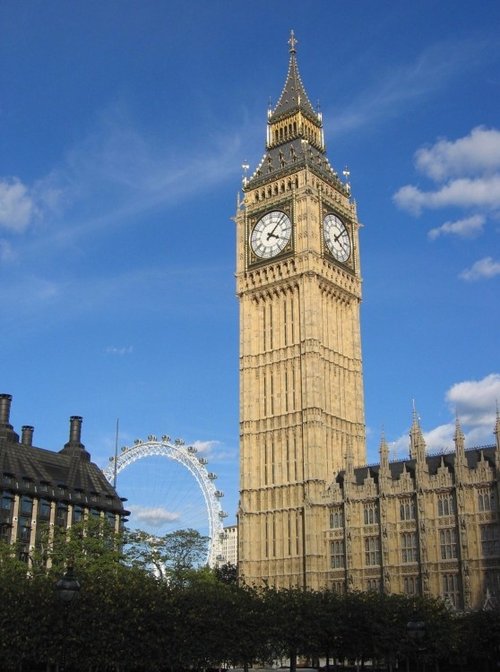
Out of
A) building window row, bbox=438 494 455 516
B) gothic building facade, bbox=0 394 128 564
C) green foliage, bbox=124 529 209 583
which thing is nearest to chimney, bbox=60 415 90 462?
gothic building facade, bbox=0 394 128 564

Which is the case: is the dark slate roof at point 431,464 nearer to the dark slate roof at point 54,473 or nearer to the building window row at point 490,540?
the building window row at point 490,540

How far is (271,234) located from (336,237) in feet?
26.7

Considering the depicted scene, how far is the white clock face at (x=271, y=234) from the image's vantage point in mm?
105125

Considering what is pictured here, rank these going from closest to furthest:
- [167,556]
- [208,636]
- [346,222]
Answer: [208,636]
[167,556]
[346,222]

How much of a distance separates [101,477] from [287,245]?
47941 mm

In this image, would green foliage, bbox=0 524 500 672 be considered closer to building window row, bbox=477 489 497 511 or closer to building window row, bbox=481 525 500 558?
building window row, bbox=481 525 500 558

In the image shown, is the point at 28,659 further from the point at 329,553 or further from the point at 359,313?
the point at 359,313

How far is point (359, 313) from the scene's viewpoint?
108 meters

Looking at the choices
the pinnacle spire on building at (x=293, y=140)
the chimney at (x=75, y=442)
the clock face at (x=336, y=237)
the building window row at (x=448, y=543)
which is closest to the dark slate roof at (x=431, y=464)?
the building window row at (x=448, y=543)

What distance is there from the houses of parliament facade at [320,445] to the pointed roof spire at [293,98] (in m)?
0.21

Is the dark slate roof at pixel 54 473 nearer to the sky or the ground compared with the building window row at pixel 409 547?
nearer to the sky

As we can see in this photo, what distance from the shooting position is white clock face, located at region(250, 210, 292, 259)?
345 ft

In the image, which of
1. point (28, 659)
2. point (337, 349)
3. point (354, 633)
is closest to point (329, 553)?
point (337, 349)

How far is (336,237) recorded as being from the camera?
107750 millimetres
